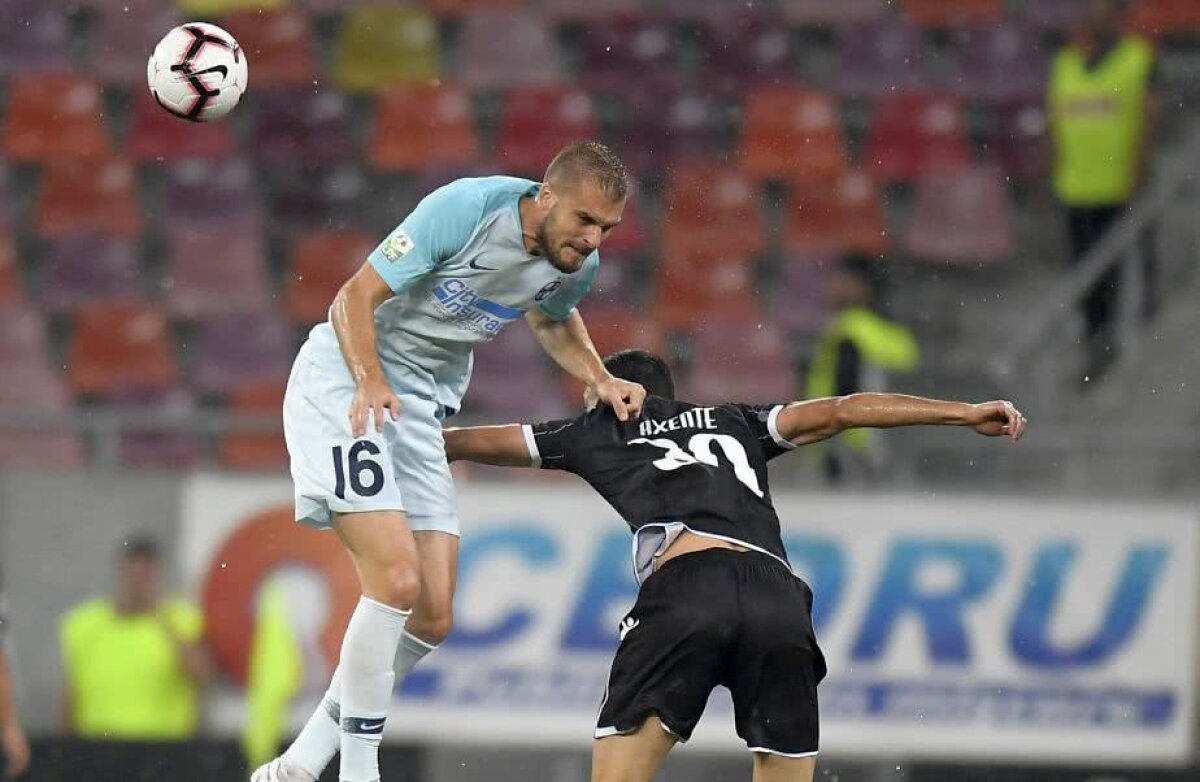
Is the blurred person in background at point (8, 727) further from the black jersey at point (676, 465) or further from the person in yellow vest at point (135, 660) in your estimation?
the black jersey at point (676, 465)

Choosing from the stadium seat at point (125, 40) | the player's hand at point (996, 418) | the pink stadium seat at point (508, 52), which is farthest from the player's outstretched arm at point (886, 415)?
the stadium seat at point (125, 40)

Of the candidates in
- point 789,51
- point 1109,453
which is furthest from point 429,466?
point 789,51

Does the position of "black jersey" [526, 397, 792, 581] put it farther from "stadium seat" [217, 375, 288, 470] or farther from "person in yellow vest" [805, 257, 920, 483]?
"stadium seat" [217, 375, 288, 470]

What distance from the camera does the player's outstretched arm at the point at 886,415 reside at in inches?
211

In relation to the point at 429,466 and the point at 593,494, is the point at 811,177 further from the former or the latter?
the point at 429,466

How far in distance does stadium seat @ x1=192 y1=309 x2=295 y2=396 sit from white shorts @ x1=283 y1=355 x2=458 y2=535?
487cm

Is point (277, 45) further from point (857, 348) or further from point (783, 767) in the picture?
point (783, 767)

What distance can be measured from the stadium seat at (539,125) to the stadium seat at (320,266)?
37.3 inches

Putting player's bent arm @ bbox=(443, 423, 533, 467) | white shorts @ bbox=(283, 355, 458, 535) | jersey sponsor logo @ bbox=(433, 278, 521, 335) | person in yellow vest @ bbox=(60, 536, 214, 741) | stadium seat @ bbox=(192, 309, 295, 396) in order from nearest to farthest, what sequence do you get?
1. white shorts @ bbox=(283, 355, 458, 535)
2. jersey sponsor logo @ bbox=(433, 278, 521, 335)
3. player's bent arm @ bbox=(443, 423, 533, 467)
4. person in yellow vest @ bbox=(60, 536, 214, 741)
5. stadium seat @ bbox=(192, 309, 295, 396)

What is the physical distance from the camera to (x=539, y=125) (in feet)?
37.2

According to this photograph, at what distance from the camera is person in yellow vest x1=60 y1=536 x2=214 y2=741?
8727 mm

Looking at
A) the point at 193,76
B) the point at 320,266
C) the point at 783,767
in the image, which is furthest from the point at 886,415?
the point at 320,266

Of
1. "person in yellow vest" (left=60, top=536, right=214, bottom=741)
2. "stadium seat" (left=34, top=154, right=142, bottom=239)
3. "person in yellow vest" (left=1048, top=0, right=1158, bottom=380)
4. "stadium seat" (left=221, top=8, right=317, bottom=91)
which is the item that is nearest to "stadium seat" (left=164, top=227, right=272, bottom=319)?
"stadium seat" (left=34, top=154, right=142, bottom=239)

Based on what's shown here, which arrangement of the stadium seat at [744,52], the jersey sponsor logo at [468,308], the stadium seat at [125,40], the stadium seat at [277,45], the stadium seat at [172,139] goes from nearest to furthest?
the jersey sponsor logo at [468,308], the stadium seat at [172,139], the stadium seat at [744,52], the stadium seat at [277,45], the stadium seat at [125,40]
